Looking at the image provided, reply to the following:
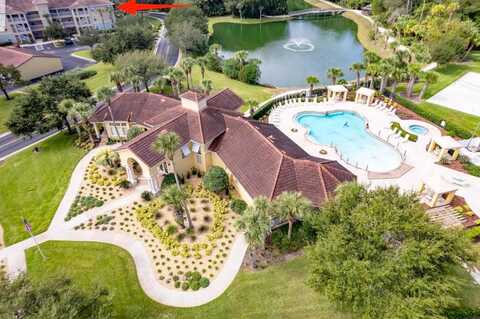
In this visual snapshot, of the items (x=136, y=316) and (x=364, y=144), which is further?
(x=364, y=144)

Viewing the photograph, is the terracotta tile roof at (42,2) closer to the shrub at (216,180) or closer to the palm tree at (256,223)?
the shrub at (216,180)

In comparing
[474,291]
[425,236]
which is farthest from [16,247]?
[474,291]

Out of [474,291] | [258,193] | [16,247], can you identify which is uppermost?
[258,193]

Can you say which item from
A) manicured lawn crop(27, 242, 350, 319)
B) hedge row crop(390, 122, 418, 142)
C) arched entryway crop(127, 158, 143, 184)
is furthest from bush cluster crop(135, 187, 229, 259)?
hedge row crop(390, 122, 418, 142)

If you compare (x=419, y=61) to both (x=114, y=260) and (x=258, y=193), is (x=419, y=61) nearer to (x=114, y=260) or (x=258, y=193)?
(x=258, y=193)

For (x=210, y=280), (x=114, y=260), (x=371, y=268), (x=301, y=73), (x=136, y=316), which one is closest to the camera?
(x=371, y=268)

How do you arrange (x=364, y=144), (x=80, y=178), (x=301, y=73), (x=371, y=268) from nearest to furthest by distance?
(x=371, y=268) → (x=80, y=178) → (x=364, y=144) → (x=301, y=73)

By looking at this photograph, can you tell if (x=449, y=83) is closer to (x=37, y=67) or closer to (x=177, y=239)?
(x=177, y=239)

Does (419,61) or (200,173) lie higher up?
(419,61)
